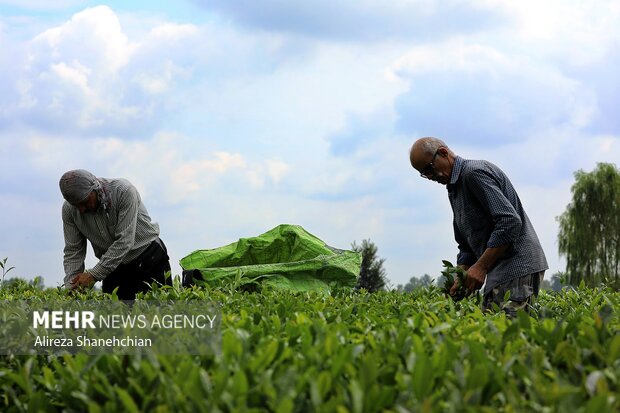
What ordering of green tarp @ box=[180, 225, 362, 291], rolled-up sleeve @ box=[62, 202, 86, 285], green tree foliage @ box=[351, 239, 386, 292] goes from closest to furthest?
rolled-up sleeve @ box=[62, 202, 86, 285] < green tarp @ box=[180, 225, 362, 291] < green tree foliage @ box=[351, 239, 386, 292]

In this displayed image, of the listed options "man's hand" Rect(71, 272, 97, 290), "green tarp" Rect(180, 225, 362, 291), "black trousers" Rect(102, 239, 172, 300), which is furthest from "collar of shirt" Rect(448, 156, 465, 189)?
"green tarp" Rect(180, 225, 362, 291)

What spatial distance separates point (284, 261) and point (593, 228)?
3031cm

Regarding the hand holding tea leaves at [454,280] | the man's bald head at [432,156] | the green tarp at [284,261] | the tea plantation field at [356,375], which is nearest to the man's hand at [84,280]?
the green tarp at [284,261]

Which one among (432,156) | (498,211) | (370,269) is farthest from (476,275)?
(370,269)

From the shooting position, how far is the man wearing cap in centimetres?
756

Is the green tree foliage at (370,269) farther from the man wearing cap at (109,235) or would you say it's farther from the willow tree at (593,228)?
the man wearing cap at (109,235)

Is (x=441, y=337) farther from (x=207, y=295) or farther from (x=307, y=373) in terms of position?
(x=207, y=295)

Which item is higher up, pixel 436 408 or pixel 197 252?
pixel 197 252

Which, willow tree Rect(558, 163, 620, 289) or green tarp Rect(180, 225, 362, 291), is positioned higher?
willow tree Rect(558, 163, 620, 289)

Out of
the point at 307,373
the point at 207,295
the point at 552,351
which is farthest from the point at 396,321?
the point at 207,295

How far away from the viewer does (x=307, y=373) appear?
2.46m

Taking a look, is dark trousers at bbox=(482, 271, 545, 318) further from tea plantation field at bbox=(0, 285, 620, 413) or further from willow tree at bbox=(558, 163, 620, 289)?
willow tree at bbox=(558, 163, 620, 289)

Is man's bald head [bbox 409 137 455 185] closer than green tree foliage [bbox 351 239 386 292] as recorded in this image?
Yes

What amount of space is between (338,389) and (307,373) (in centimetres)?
12
